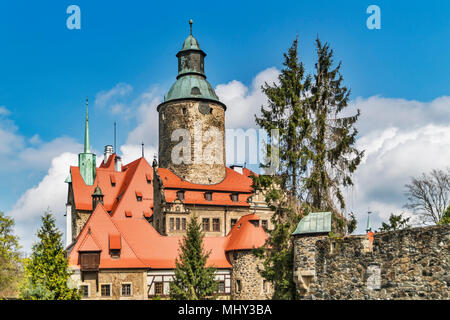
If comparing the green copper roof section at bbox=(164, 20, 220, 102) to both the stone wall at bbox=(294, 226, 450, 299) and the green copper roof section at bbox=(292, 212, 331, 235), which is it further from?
the stone wall at bbox=(294, 226, 450, 299)

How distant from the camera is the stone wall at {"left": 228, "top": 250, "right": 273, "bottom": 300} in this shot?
111 feet

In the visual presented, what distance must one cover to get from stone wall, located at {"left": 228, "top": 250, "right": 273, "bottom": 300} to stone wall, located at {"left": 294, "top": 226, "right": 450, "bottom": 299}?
1749 centimetres

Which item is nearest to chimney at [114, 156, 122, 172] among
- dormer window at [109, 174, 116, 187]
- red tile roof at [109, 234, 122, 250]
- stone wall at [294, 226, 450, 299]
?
dormer window at [109, 174, 116, 187]

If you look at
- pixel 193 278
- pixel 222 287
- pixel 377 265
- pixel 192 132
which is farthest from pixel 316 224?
pixel 192 132

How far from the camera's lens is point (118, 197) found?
4694 cm

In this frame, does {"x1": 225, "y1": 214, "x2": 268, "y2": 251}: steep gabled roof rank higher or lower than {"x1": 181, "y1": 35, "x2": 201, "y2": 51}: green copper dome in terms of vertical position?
lower

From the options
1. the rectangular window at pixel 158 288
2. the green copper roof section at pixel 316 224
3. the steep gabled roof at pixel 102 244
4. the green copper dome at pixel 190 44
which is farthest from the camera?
the green copper dome at pixel 190 44

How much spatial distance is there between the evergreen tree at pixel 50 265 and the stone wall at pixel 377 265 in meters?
11.5

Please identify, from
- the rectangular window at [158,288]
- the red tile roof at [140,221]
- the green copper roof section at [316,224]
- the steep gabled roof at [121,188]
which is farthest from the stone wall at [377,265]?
the steep gabled roof at [121,188]

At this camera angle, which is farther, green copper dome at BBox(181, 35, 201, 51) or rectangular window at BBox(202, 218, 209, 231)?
green copper dome at BBox(181, 35, 201, 51)

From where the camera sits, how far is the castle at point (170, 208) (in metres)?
32.9

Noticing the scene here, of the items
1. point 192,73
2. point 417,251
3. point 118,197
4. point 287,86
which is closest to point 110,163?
point 118,197

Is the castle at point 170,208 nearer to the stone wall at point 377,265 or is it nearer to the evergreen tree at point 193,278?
the evergreen tree at point 193,278
